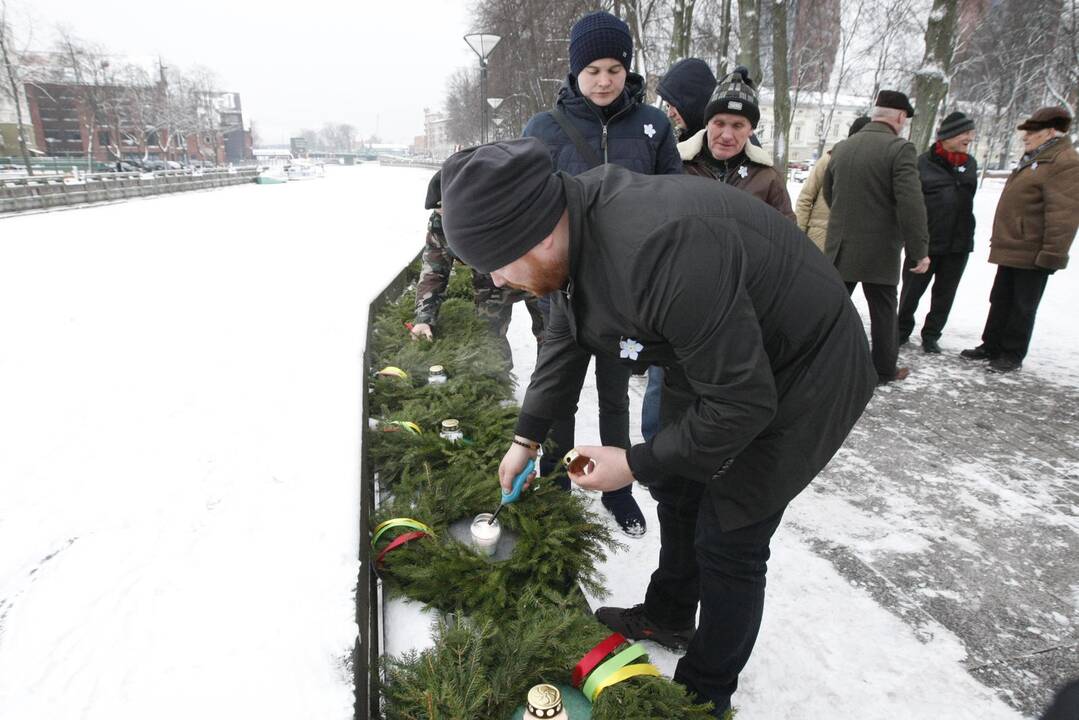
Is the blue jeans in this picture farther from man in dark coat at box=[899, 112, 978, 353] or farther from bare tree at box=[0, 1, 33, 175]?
bare tree at box=[0, 1, 33, 175]

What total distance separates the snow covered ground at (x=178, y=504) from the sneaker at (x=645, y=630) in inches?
39.1

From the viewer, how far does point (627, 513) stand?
3027 millimetres

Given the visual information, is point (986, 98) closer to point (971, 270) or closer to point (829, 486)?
point (971, 270)

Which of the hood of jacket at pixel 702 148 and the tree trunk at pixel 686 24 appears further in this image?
the tree trunk at pixel 686 24

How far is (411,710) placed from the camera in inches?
62.4

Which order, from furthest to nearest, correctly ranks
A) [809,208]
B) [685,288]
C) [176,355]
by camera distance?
[809,208]
[176,355]
[685,288]

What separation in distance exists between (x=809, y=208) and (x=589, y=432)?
316 centimetres

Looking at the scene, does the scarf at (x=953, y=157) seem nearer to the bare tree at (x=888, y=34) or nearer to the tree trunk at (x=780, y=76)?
the tree trunk at (x=780, y=76)

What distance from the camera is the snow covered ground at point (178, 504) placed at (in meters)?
1.69

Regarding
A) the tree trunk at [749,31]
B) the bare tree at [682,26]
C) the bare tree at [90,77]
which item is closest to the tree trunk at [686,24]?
the bare tree at [682,26]

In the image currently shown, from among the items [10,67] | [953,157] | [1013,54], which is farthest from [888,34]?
[10,67]

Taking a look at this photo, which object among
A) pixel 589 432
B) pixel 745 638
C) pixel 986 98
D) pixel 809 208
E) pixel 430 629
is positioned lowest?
pixel 589 432

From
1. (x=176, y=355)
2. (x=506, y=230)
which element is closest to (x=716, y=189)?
(x=506, y=230)

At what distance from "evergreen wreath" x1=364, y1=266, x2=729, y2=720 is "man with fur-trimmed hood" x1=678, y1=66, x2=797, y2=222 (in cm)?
189
